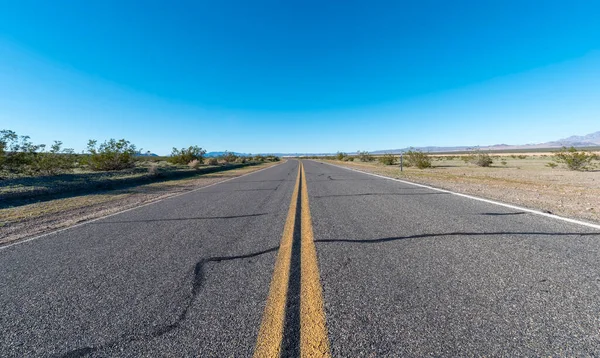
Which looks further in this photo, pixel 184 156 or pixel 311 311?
pixel 184 156

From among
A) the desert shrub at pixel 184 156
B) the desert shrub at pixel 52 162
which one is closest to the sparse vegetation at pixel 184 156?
the desert shrub at pixel 184 156

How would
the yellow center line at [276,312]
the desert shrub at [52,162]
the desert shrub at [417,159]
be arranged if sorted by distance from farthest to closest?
1. the desert shrub at [417,159]
2. the desert shrub at [52,162]
3. the yellow center line at [276,312]

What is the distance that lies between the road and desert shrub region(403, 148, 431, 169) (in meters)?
24.0

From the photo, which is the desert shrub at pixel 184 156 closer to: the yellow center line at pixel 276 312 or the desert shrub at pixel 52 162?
the desert shrub at pixel 52 162

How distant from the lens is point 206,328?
171 centimetres

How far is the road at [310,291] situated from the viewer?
1556 mm

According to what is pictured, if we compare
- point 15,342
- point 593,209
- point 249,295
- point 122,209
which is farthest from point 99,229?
point 593,209

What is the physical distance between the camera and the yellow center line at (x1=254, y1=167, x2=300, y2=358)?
1.49 m

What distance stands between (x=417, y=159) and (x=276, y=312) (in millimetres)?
29212

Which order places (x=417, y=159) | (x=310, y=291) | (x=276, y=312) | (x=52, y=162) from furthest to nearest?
(x=417, y=159) → (x=52, y=162) → (x=310, y=291) → (x=276, y=312)

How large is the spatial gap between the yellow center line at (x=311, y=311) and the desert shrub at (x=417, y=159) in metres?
26.6

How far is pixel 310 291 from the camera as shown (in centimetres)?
213

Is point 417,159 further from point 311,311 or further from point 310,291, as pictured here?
point 311,311

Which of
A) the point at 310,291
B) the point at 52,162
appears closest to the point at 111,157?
the point at 52,162
